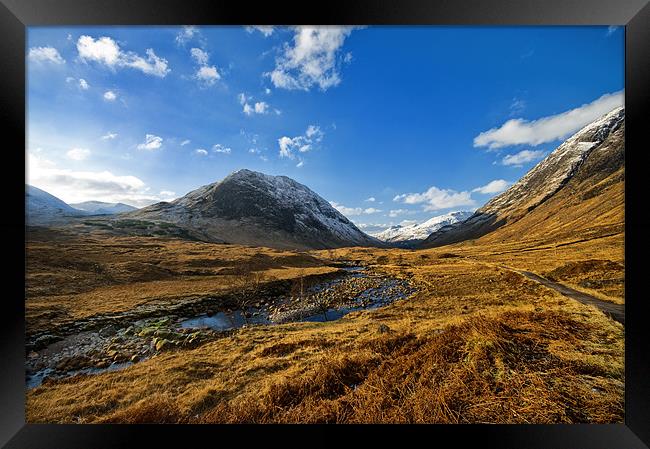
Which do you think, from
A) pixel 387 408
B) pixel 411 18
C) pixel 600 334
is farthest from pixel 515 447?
pixel 411 18

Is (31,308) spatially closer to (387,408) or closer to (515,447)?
(387,408)

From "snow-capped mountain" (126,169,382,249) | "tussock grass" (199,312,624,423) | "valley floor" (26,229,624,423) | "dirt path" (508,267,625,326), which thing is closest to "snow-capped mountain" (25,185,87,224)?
"valley floor" (26,229,624,423)

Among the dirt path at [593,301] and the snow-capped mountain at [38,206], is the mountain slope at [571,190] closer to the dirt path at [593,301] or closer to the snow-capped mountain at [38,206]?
the dirt path at [593,301]

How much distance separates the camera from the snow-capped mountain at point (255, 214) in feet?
198

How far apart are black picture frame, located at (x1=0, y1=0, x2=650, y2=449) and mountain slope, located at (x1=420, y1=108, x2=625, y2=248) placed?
27.8 meters

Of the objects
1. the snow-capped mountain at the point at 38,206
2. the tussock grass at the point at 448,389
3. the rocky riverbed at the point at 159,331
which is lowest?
the rocky riverbed at the point at 159,331

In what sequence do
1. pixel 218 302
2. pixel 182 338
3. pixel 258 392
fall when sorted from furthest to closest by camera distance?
pixel 218 302 < pixel 182 338 < pixel 258 392

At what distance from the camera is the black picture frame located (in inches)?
122

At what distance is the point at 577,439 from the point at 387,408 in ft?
9.24

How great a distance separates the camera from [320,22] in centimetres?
335

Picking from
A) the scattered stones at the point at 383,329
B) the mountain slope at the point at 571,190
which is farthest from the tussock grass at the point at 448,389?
the mountain slope at the point at 571,190

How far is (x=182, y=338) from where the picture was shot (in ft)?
25.7

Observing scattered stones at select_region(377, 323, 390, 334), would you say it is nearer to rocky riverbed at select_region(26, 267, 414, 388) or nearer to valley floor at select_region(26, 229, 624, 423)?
valley floor at select_region(26, 229, 624, 423)

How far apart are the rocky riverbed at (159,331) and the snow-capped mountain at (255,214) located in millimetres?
45515
